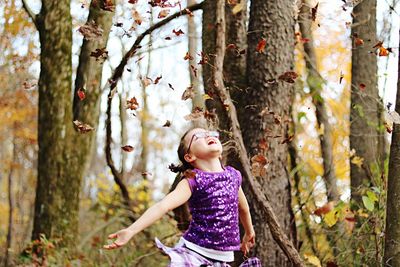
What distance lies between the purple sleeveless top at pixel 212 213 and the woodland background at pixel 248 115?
1.81 feet

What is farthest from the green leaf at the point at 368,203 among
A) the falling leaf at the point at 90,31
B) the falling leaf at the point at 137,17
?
the falling leaf at the point at 90,31

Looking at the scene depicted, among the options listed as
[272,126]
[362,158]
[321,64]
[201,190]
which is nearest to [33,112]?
[321,64]

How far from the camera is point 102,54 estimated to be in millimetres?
4430

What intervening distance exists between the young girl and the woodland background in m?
0.40

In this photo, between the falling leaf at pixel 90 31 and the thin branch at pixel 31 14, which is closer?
the falling leaf at pixel 90 31

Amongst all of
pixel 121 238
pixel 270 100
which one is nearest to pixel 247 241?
pixel 121 238

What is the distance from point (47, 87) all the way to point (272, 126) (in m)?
3.60

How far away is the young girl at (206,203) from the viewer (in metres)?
3.84

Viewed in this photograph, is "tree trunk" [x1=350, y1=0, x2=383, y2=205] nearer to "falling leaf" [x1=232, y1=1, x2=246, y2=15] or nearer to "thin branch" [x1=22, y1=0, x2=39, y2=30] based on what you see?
"falling leaf" [x1=232, y1=1, x2=246, y2=15]

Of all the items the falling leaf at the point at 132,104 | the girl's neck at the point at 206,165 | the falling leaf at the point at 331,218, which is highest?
the falling leaf at the point at 132,104

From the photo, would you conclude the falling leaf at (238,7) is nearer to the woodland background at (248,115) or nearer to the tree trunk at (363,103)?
the woodland background at (248,115)

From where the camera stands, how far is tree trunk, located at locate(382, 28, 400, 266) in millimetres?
4309

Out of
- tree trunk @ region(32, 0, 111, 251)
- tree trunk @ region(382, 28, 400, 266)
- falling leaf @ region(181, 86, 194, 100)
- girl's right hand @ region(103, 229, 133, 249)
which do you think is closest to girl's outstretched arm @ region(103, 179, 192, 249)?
girl's right hand @ region(103, 229, 133, 249)

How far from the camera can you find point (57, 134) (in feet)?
25.5
